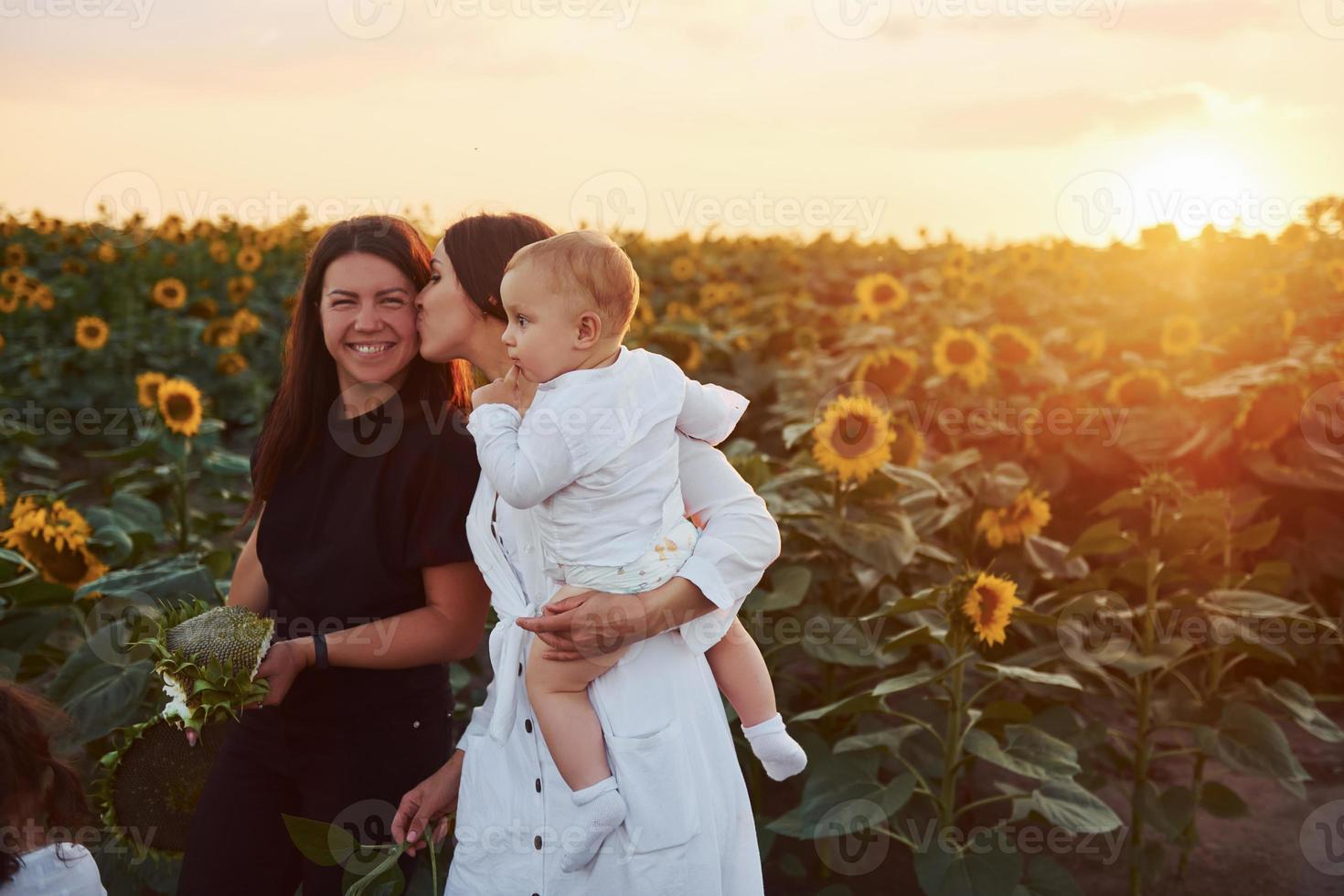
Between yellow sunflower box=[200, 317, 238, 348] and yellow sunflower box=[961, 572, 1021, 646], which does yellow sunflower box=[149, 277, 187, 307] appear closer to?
yellow sunflower box=[200, 317, 238, 348]

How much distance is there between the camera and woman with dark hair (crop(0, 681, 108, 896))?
201 centimetres

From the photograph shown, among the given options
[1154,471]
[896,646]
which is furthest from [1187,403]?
[896,646]

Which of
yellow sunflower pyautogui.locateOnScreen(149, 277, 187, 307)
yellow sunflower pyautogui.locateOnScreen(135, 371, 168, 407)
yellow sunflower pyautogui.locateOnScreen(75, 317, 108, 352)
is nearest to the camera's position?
yellow sunflower pyautogui.locateOnScreen(135, 371, 168, 407)

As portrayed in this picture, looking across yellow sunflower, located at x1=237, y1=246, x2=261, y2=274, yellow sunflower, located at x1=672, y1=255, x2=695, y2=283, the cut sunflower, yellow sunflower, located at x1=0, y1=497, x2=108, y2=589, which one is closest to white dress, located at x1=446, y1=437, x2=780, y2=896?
the cut sunflower

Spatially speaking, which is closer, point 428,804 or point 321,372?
point 428,804

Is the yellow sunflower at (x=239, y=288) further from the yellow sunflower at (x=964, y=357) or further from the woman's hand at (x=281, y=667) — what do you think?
the woman's hand at (x=281, y=667)

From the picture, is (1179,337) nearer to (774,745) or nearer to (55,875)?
(774,745)

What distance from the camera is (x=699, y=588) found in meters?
1.74

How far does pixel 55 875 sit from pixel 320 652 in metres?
0.62

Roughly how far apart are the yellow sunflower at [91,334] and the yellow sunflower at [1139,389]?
19.4 feet

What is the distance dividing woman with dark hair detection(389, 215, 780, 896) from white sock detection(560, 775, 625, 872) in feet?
0.06

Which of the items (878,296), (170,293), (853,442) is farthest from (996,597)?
(170,293)

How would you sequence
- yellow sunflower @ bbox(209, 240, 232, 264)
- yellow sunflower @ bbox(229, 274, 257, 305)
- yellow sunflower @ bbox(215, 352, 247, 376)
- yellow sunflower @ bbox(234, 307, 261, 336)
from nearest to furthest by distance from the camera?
yellow sunflower @ bbox(215, 352, 247, 376), yellow sunflower @ bbox(234, 307, 261, 336), yellow sunflower @ bbox(229, 274, 257, 305), yellow sunflower @ bbox(209, 240, 232, 264)

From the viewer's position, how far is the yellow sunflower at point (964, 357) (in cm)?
511
